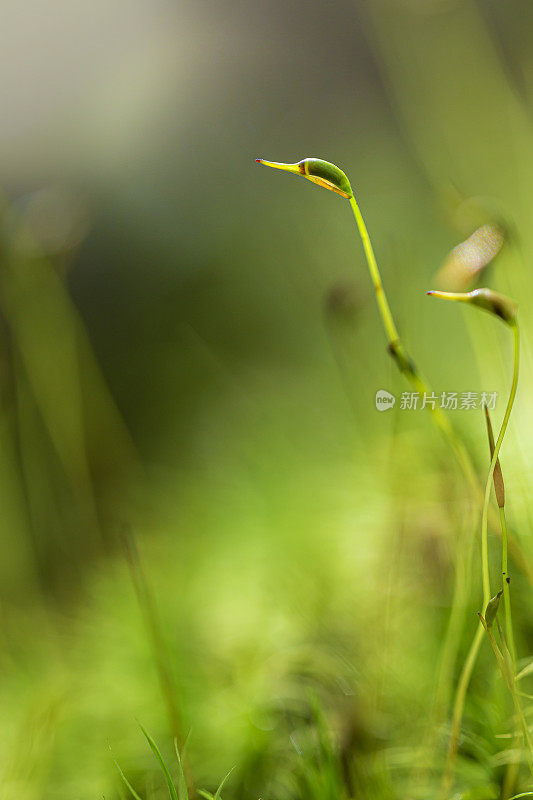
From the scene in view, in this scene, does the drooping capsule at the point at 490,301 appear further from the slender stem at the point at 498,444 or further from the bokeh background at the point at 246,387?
the bokeh background at the point at 246,387

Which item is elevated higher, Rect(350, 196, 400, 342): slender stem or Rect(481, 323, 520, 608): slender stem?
Rect(350, 196, 400, 342): slender stem

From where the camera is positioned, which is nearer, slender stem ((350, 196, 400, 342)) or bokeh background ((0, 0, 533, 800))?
slender stem ((350, 196, 400, 342))

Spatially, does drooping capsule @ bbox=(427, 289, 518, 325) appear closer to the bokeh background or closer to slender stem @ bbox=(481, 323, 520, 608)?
slender stem @ bbox=(481, 323, 520, 608)

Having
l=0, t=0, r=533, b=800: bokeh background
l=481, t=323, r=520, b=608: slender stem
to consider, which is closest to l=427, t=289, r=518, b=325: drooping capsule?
l=481, t=323, r=520, b=608: slender stem

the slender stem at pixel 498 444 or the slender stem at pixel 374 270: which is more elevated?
the slender stem at pixel 374 270

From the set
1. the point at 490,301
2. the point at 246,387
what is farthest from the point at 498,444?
the point at 246,387

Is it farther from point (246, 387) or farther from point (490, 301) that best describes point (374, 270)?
point (246, 387)

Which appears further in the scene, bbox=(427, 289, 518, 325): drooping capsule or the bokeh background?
the bokeh background

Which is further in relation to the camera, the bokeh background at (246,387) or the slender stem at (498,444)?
the bokeh background at (246,387)

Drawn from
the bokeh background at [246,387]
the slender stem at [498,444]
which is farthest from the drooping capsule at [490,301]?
the bokeh background at [246,387]
